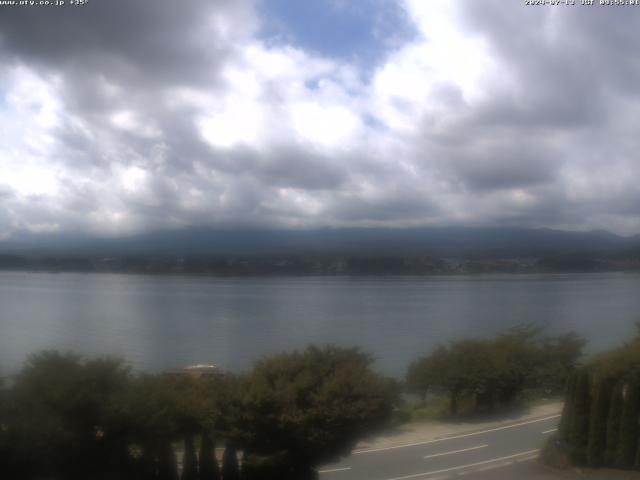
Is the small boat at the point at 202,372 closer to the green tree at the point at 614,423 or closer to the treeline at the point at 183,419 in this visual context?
the treeline at the point at 183,419

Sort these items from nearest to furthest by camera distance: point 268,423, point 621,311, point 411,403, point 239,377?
point 268,423
point 239,377
point 411,403
point 621,311

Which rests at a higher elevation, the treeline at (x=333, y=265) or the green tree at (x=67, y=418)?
the treeline at (x=333, y=265)

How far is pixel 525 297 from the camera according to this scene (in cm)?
4900

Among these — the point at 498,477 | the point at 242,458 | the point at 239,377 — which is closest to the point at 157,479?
the point at 242,458

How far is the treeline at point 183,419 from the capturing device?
934 cm

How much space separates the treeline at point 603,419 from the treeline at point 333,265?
1975cm

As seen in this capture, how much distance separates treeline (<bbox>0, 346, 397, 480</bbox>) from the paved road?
839mm

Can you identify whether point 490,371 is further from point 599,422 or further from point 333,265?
point 333,265

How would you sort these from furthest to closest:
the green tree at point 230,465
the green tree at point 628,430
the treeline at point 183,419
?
the green tree at point 628,430
the green tree at point 230,465
the treeline at point 183,419

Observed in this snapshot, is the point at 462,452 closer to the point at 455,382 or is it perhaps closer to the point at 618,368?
the point at 618,368

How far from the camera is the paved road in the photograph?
1166 cm

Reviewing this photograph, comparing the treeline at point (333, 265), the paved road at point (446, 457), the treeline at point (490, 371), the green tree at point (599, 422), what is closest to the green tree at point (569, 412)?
the green tree at point (599, 422)

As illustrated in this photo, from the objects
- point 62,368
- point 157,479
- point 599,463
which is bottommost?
point 599,463

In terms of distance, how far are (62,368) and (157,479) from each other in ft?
8.29
